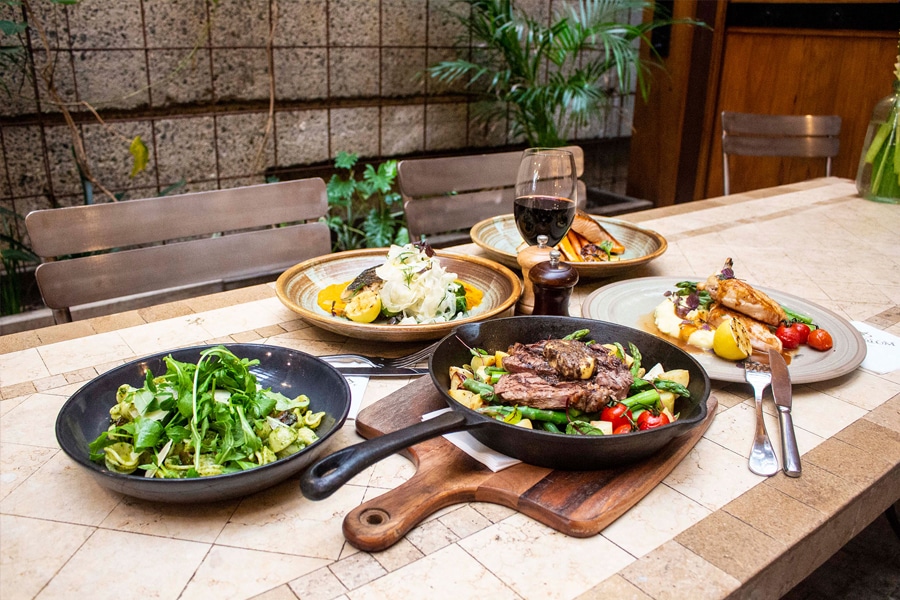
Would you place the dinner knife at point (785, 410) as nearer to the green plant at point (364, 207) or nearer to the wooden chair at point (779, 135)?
the wooden chair at point (779, 135)

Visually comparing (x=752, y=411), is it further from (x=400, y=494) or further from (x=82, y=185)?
(x=82, y=185)

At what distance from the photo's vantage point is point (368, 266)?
1.53 m

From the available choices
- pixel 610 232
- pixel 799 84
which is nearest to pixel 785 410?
pixel 610 232

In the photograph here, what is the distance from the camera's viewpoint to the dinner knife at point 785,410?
91cm

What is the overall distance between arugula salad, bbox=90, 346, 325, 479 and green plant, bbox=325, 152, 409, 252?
246cm

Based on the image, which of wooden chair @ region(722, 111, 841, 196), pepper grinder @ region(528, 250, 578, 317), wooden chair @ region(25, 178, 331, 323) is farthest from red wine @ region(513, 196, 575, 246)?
wooden chair @ region(722, 111, 841, 196)

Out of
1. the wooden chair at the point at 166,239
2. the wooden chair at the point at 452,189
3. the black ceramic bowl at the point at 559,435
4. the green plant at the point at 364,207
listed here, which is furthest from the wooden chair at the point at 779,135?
the black ceramic bowl at the point at 559,435

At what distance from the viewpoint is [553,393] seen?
0.88 meters

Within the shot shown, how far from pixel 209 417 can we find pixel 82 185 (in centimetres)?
228

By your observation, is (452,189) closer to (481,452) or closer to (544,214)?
(544,214)

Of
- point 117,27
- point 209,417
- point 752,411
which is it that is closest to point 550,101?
point 117,27

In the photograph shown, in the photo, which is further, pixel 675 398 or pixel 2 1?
pixel 2 1

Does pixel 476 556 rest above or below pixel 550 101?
below

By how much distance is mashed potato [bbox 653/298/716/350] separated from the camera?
3.92ft
